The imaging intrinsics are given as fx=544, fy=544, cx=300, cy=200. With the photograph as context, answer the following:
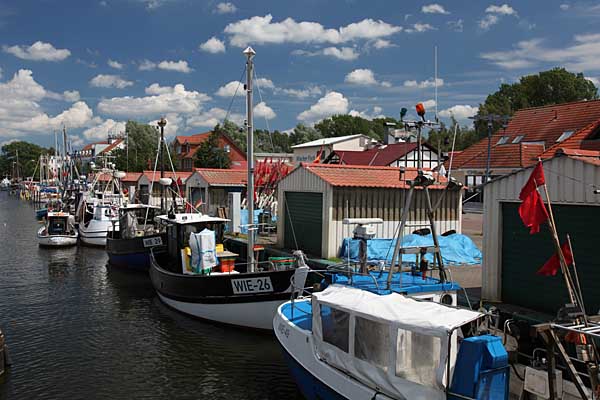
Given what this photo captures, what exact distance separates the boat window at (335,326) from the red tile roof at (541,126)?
29232mm

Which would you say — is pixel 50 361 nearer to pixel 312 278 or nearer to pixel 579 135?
pixel 312 278

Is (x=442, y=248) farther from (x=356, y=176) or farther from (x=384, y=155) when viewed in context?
(x=384, y=155)

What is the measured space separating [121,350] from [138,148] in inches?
3119

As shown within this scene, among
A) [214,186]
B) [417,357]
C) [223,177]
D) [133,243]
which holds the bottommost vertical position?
[133,243]

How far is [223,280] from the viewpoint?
47.9ft

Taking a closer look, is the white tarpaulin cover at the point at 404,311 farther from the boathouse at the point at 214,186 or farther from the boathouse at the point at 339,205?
the boathouse at the point at 214,186

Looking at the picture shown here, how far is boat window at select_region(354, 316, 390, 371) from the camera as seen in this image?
8.00m

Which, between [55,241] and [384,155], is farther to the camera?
[384,155]

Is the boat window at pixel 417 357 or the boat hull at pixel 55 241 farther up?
the boat window at pixel 417 357

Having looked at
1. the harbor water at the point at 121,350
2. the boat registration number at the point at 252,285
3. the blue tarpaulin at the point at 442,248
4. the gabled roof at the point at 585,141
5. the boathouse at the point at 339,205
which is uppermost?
the gabled roof at the point at 585,141

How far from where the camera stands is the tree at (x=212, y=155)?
57812 mm

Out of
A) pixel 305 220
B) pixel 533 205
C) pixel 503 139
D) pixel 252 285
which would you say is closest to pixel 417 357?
pixel 533 205

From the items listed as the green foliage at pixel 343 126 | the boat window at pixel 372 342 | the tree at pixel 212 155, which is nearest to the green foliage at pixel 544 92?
the tree at pixel 212 155

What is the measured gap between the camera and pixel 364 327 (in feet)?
27.2
